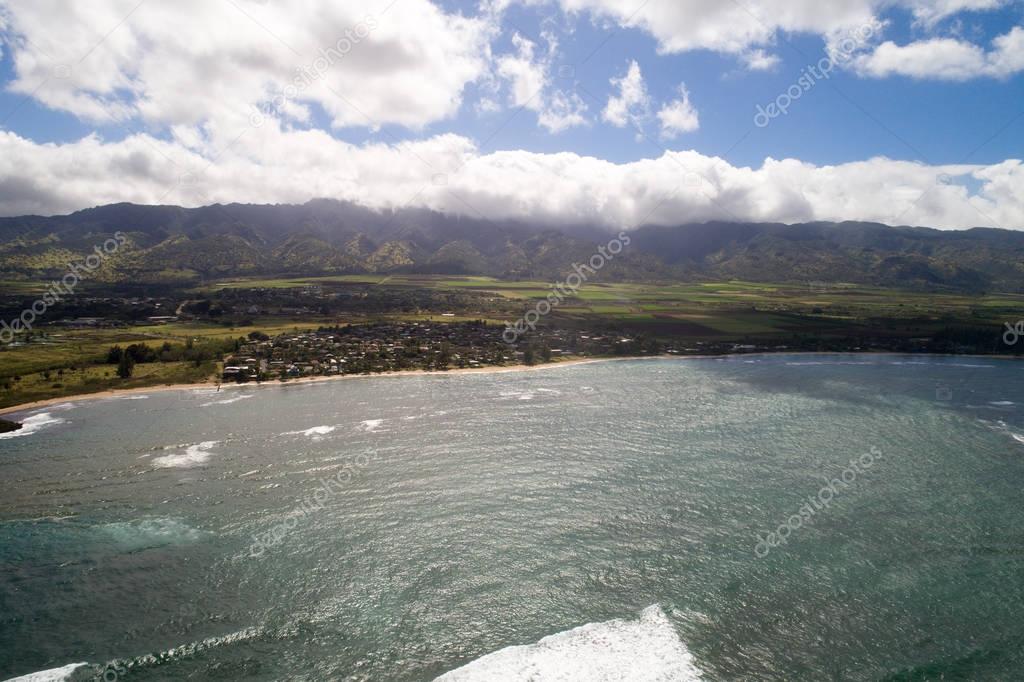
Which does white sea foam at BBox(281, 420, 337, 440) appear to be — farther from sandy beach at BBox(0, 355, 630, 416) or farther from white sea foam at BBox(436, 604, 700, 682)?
white sea foam at BBox(436, 604, 700, 682)

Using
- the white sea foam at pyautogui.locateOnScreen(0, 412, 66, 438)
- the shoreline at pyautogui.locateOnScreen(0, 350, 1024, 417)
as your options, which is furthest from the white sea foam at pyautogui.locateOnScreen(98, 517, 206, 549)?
the shoreline at pyautogui.locateOnScreen(0, 350, 1024, 417)

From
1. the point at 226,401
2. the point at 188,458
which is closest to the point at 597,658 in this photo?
the point at 188,458

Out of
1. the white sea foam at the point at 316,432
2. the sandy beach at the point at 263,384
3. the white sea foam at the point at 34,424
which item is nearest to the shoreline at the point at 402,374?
the sandy beach at the point at 263,384

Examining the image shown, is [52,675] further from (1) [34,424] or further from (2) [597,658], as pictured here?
(1) [34,424]

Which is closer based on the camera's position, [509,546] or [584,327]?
[509,546]

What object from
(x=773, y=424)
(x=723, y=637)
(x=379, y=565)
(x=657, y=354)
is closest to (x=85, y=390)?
(x=379, y=565)

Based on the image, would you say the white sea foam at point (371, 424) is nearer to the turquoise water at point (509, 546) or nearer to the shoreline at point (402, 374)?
the turquoise water at point (509, 546)
